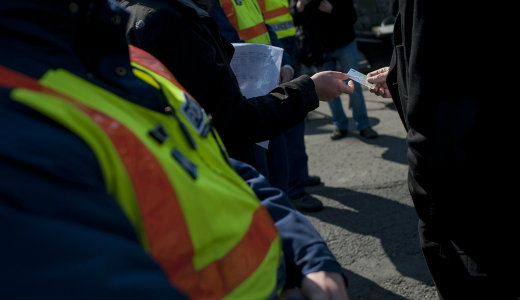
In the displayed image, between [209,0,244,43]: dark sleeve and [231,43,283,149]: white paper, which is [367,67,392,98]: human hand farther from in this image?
[209,0,244,43]: dark sleeve

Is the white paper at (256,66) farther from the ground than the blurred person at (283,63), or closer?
farther from the ground

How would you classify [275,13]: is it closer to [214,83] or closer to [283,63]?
[283,63]

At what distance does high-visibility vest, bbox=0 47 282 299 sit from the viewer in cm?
77

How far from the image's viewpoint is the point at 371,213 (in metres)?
3.64

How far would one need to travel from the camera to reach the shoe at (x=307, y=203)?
3816mm

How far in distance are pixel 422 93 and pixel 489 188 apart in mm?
290

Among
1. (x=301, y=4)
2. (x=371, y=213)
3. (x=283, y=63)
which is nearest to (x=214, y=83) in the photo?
(x=283, y=63)

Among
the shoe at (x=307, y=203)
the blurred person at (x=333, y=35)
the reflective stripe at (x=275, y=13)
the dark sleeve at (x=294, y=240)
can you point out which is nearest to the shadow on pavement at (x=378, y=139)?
the blurred person at (x=333, y=35)

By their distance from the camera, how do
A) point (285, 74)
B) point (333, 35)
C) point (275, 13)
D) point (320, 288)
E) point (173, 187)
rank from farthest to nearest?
point (333, 35)
point (275, 13)
point (285, 74)
point (320, 288)
point (173, 187)

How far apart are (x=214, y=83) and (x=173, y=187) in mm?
895

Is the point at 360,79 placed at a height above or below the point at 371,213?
above

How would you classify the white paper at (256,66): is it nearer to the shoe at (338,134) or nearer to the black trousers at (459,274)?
the black trousers at (459,274)

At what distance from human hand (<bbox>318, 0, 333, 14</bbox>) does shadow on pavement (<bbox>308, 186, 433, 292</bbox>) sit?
1684mm

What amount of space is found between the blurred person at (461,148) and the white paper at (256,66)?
0.86m
